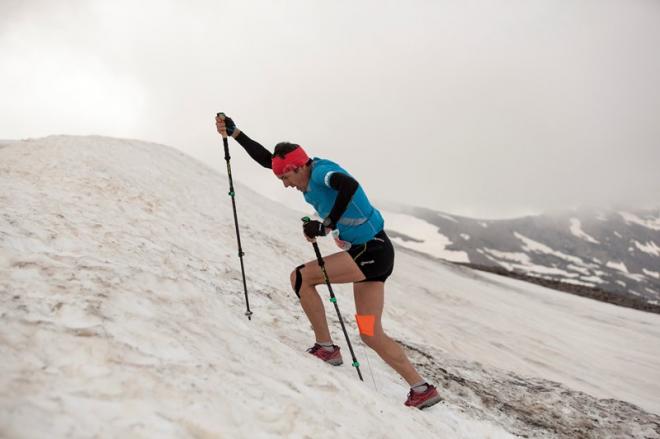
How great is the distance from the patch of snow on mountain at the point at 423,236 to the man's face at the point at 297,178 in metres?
109

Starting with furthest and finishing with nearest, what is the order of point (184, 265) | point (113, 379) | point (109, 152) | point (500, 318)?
point (500, 318) < point (109, 152) < point (184, 265) < point (113, 379)

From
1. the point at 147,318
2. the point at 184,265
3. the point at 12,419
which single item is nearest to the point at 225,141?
the point at 184,265

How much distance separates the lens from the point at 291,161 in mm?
5742

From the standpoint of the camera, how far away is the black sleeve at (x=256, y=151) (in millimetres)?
6688

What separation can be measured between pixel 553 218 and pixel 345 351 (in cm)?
18709

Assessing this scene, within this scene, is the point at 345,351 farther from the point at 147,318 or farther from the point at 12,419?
the point at 12,419

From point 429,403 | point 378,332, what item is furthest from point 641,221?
point 378,332

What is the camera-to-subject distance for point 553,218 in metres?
174

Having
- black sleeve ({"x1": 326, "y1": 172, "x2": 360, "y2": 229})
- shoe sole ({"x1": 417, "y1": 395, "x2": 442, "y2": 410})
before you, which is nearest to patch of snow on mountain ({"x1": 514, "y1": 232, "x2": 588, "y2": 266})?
shoe sole ({"x1": 417, "y1": 395, "x2": 442, "y2": 410})

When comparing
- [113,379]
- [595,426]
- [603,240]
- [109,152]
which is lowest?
[595,426]

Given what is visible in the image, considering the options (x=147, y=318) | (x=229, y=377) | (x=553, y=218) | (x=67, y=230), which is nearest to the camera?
(x=229, y=377)

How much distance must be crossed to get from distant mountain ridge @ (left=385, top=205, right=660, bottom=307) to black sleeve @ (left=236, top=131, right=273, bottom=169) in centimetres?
10834

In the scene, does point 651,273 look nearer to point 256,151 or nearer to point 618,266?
point 618,266

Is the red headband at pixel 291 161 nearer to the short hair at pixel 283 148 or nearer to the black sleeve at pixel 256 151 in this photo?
the short hair at pixel 283 148
